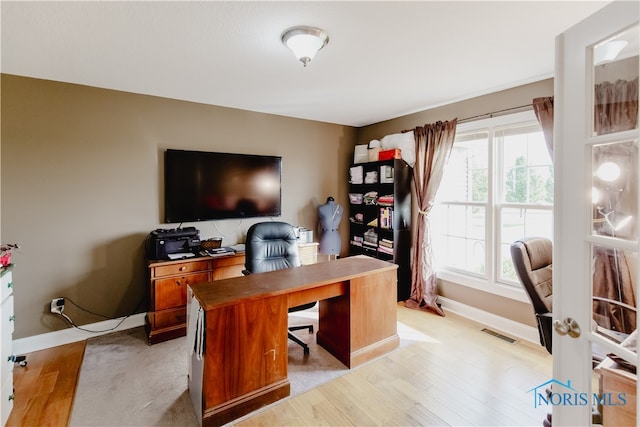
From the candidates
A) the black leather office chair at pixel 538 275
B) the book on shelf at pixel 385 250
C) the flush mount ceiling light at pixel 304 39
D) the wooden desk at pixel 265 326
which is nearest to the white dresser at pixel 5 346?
the wooden desk at pixel 265 326

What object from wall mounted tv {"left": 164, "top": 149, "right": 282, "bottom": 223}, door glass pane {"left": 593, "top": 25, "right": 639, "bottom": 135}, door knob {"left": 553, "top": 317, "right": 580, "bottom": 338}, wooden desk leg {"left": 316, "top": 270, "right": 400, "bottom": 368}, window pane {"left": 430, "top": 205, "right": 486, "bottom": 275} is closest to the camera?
door glass pane {"left": 593, "top": 25, "right": 639, "bottom": 135}

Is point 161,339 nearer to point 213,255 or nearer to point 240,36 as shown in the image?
point 213,255

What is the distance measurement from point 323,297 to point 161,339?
166 centimetres

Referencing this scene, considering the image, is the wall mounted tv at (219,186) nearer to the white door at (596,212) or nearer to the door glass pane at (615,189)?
the white door at (596,212)

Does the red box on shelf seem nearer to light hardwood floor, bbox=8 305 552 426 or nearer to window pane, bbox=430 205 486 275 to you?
window pane, bbox=430 205 486 275

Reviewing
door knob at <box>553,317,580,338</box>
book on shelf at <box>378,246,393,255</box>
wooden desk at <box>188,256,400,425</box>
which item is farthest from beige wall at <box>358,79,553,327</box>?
door knob at <box>553,317,580,338</box>

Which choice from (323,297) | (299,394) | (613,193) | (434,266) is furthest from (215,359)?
(434,266)

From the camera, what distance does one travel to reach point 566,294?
3.67ft

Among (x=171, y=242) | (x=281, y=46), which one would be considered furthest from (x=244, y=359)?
(x=281, y=46)

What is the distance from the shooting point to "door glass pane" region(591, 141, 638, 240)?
95cm

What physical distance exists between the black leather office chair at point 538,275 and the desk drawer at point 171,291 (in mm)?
2699

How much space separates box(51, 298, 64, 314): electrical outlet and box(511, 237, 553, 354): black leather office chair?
3.72 meters

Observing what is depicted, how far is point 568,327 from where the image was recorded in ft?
3.59

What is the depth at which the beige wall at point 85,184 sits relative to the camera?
2596 millimetres
